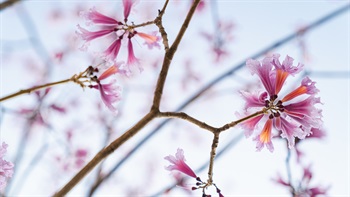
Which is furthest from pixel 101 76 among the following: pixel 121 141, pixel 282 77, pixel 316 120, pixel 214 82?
pixel 214 82

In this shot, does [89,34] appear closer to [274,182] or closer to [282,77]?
[282,77]

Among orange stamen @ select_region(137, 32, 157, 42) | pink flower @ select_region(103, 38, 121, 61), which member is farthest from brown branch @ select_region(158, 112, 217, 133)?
orange stamen @ select_region(137, 32, 157, 42)

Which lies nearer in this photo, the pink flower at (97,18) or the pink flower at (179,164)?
the pink flower at (179,164)

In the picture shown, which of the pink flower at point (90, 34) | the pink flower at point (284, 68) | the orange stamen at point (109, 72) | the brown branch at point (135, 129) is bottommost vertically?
the brown branch at point (135, 129)

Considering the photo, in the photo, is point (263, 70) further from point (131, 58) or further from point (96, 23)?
point (96, 23)

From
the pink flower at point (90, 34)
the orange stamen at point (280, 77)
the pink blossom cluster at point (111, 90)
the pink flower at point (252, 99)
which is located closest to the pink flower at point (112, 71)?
the pink blossom cluster at point (111, 90)

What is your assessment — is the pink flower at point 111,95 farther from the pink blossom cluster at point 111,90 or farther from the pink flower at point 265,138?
the pink flower at point 265,138
